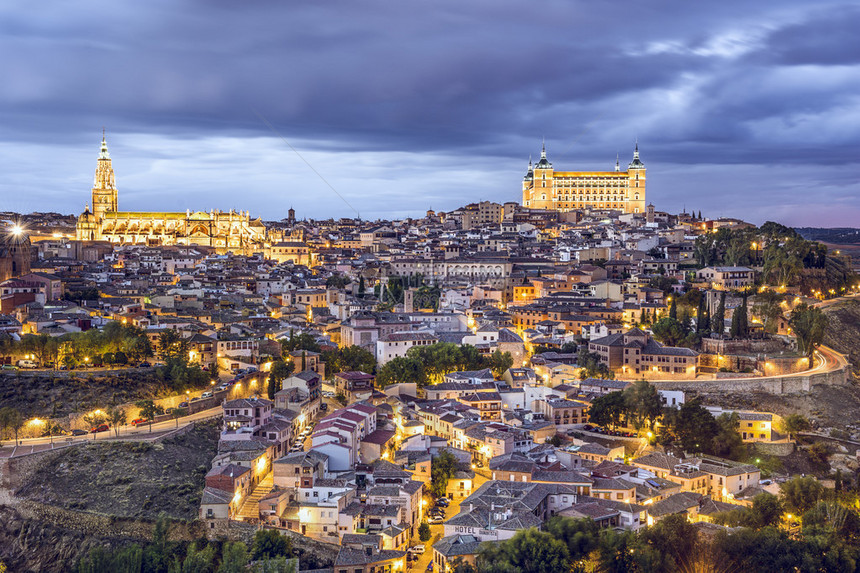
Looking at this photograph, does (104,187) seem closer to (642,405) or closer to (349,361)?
(349,361)

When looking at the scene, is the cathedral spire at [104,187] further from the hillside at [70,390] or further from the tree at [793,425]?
the tree at [793,425]

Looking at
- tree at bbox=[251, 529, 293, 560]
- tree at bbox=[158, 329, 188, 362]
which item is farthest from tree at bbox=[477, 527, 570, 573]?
tree at bbox=[158, 329, 188, 362]

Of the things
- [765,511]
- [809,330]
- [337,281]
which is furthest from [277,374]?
[809,330]

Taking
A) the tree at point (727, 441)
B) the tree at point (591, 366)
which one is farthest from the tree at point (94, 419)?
the tree at point (727, 441)

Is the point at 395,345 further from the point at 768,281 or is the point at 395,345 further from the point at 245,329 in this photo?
the point at 768,281

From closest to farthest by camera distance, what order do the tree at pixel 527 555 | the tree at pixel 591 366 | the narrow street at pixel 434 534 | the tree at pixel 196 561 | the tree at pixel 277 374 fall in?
the tree at pixel 527 555 → the tree at pixel 196 561 → the narrow street at pixel 434 534 → the tree at pixel 277 374 → the tree at pixel 591 366

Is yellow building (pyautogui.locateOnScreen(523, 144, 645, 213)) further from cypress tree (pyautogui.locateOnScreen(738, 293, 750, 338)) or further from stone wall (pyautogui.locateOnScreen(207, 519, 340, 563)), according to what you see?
stone wall (pyautogui.locateOnScreen(207, 519, 340, 563))
